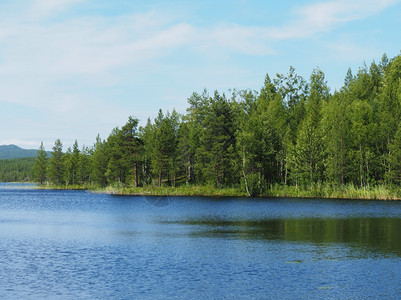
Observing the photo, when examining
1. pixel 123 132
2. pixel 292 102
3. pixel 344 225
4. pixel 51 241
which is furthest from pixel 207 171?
pixel 51 241

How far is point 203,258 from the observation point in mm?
33000

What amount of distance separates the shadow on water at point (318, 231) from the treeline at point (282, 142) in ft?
142

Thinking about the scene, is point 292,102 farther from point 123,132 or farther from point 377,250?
point 377,250

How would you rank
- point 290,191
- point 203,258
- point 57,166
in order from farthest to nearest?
point 57,166, point 290,191, point 203,258

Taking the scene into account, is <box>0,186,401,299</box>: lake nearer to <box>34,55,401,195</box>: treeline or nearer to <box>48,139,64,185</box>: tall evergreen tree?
<box>34,55,401,195</box>: treeline

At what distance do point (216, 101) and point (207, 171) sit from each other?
61.4 feet

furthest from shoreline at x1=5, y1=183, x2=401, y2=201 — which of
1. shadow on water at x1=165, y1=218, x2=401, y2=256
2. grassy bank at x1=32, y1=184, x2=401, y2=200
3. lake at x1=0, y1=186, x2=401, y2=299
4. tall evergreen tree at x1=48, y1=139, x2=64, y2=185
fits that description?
tall evergreen tree at x1=48, y1=139, x2=64, y2=185

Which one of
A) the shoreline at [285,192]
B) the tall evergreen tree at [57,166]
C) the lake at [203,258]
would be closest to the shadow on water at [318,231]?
the lake at [203,258]

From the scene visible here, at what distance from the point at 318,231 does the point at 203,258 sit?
62.6 ft

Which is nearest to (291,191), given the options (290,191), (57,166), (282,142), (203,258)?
(290,191)

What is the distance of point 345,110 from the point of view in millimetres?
103312

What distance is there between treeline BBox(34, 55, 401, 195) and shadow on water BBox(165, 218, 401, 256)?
43.2m

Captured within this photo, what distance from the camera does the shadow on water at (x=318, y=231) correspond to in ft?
132

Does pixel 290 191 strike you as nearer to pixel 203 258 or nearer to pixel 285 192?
pixel 285 192
